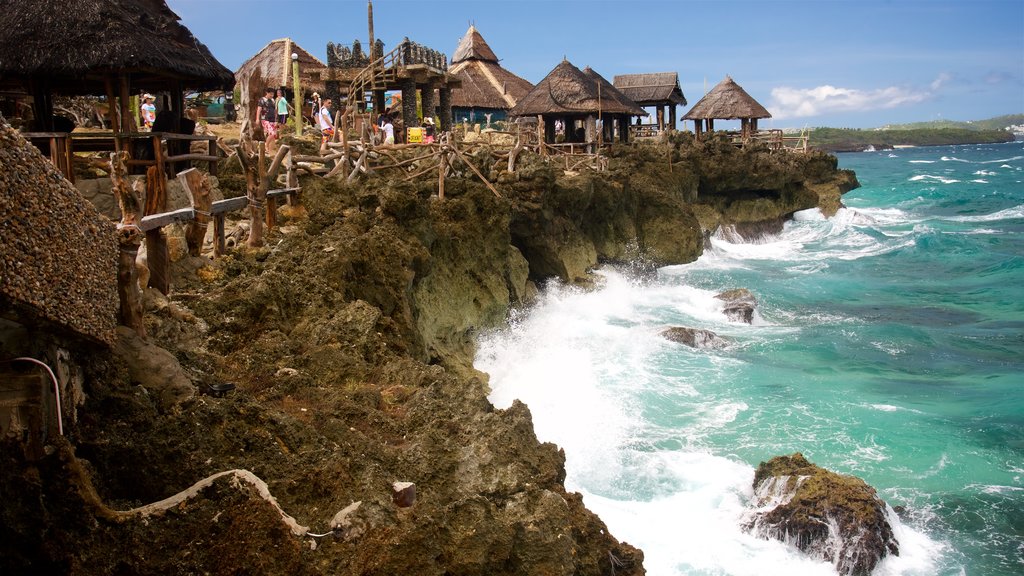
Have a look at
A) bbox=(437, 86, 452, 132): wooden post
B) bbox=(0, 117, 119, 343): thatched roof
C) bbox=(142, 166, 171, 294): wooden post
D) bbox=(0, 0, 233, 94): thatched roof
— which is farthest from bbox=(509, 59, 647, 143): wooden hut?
bbox=(0, 117, 119, 343): thatched roof

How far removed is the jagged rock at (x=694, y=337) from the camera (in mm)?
19703

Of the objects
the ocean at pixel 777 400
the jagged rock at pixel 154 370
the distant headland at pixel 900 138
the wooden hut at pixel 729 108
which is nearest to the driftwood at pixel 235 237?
the jagged rock at pixel 154 370

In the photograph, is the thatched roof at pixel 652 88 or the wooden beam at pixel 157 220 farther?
the thatched roof at pixel 652 88

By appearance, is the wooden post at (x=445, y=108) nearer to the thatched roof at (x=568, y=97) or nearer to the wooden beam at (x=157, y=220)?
the thatched roof at (x=568, y=97)

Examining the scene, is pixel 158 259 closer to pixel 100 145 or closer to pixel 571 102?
pixel 100 145

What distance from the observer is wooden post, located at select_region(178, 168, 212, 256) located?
8805 millimetres

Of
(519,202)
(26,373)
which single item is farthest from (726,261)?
(26,373)

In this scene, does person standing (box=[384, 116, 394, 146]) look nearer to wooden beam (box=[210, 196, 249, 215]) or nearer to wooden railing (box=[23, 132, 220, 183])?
wooden railing (box=[23, 132, 220, 183])

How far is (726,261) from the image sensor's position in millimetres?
34562

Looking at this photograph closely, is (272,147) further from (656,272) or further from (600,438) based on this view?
(656,272)

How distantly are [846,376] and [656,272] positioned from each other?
10.7 metres

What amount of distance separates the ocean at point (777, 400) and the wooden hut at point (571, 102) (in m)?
6.26

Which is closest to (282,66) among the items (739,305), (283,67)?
(283,67)

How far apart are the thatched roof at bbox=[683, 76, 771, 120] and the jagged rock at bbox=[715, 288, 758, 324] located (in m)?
20.8
